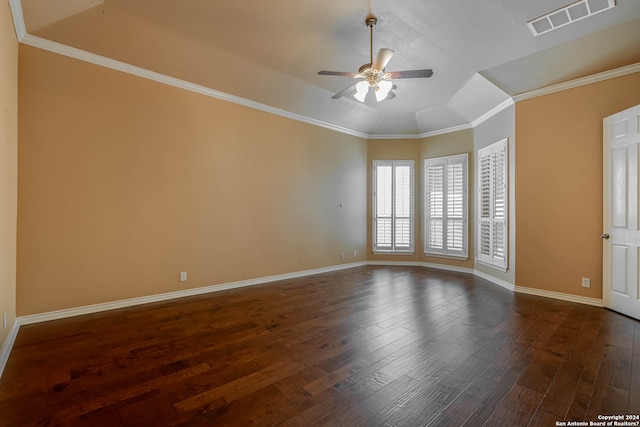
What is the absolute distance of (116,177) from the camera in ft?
12.0

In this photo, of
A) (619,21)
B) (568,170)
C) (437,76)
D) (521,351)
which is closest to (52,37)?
(437,76)

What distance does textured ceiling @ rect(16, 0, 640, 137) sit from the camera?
10.0ft

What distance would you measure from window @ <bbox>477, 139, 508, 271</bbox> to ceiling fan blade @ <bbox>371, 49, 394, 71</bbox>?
309 cm

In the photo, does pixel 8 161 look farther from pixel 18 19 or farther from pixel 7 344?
pixel 7 344

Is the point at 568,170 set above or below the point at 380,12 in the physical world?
below

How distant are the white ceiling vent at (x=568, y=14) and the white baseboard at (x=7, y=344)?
589 centimetres

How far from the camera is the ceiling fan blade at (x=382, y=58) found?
112 inches

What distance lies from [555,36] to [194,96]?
4753 millimetres

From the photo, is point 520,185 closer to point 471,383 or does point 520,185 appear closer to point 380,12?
point 380,12

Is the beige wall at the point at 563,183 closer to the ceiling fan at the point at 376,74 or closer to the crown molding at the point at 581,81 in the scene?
the crown molding at the point at 581,81

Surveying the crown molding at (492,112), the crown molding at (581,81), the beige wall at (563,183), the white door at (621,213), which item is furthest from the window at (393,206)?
the white door at (621,213)

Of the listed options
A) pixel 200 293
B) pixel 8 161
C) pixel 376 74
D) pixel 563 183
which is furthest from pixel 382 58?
Answer: pixel 200 293

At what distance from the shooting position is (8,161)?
105 inches

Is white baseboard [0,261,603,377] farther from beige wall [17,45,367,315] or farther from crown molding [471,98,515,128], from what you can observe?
crown molding [471,98,515,128]
